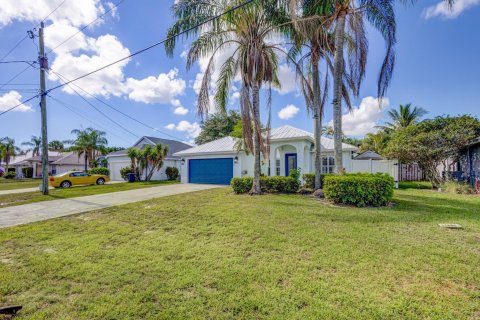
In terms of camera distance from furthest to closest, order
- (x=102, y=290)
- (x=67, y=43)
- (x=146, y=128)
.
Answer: (x=146, y=128) < (x=67, y=43) < (x=102, y=290)

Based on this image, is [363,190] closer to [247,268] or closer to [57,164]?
[247,268]

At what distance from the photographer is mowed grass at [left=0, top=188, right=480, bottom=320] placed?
2.66 metres

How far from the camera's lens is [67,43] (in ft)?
36.6

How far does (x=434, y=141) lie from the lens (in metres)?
13.0

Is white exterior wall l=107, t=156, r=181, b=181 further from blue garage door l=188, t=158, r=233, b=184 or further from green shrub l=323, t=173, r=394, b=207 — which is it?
green shrub l=323, t=173, r=394, b=207

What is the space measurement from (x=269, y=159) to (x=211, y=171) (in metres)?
4.86

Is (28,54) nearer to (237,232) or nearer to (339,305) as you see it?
(237,232)

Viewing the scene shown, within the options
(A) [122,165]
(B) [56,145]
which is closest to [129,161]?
(A) [122,165]

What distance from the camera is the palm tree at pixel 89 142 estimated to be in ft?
94.7

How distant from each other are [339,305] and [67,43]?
14672 millimetres

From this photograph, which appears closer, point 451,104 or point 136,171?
point 451,104

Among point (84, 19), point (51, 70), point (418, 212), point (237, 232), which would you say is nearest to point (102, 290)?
point (237, 232)

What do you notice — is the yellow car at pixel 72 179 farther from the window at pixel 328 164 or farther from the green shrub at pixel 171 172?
the window at pixel 328 164

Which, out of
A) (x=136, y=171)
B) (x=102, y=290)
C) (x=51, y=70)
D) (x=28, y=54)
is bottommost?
(x=102, y=290)
